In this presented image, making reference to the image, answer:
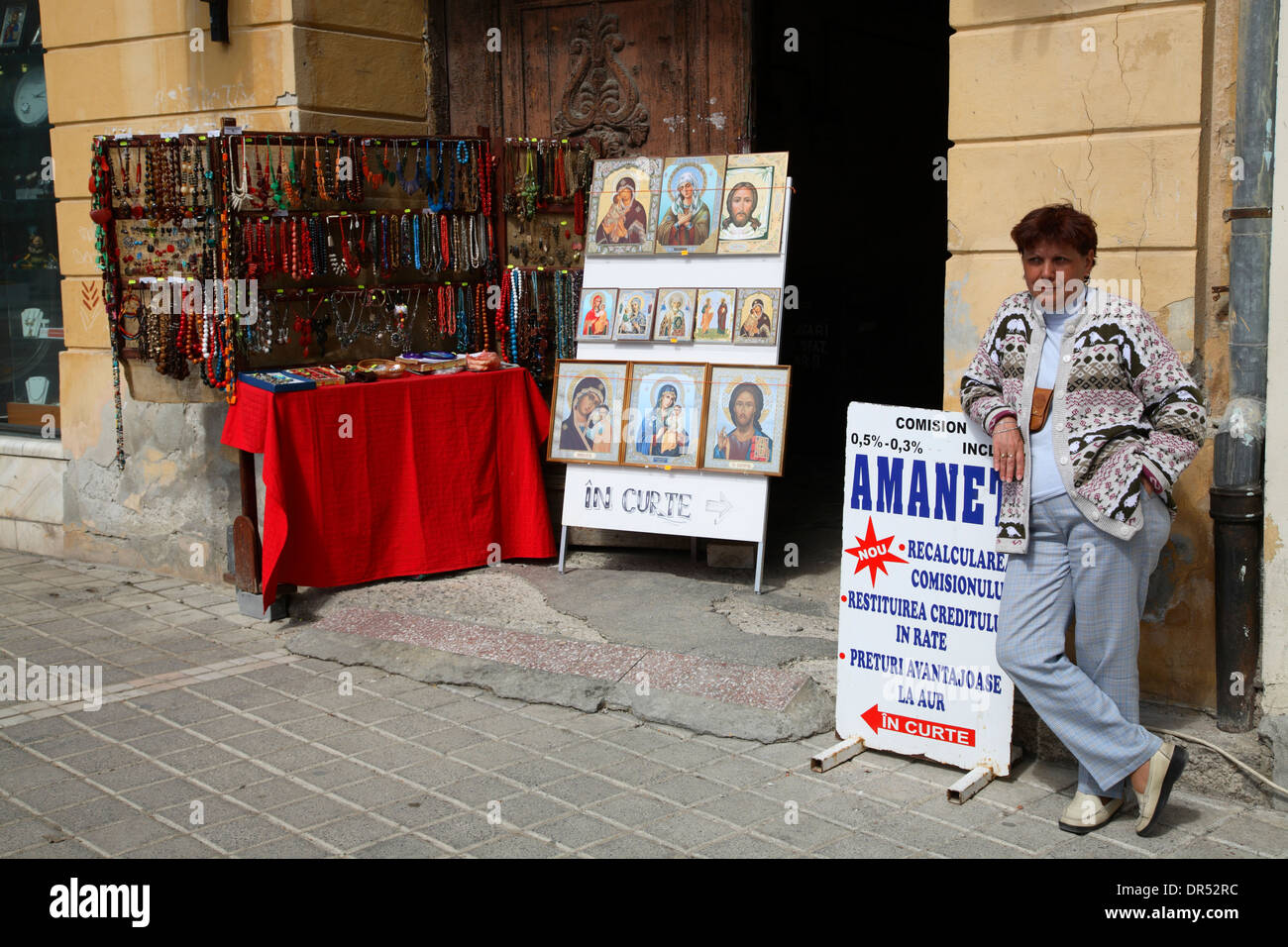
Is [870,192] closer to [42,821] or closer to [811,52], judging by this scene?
[811,52]

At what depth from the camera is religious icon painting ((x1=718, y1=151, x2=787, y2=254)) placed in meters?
6.13

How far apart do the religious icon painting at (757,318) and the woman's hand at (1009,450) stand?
2.22 metres

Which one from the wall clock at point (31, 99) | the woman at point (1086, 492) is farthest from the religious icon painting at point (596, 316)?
the wall clock at point (31, 99)

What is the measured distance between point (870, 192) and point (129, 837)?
771cm

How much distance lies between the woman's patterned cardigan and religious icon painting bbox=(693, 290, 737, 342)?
91.8 inches

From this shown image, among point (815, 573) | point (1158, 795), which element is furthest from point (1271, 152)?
point (815, 573)

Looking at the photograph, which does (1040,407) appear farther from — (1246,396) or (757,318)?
(757,318)

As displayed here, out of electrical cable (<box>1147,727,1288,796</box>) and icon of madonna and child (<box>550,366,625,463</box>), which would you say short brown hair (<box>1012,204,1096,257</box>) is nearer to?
electrical cable (<box>1147,727,1288,796</box>)

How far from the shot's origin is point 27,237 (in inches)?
336

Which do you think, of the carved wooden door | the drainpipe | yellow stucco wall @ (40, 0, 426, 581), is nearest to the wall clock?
yellow stucco wall @ (40, 0, 426, 581)

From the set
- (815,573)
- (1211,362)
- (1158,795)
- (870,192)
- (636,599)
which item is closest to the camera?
(1158,795)

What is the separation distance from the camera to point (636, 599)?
6.11 meters

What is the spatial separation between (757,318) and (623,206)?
94 cm

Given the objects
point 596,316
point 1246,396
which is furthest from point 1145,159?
point 596,316
